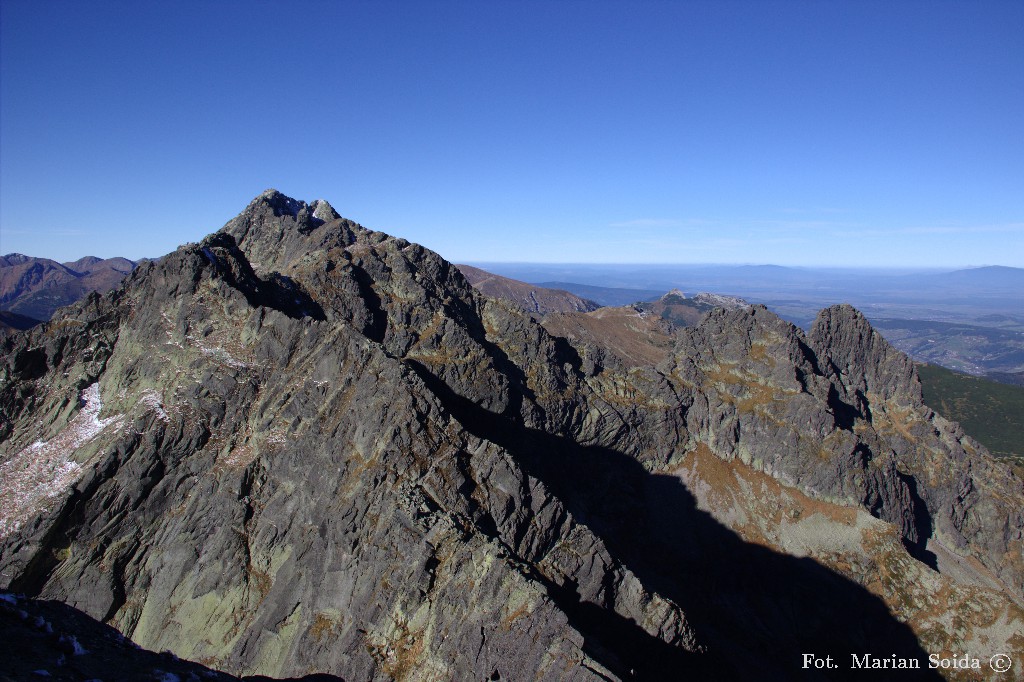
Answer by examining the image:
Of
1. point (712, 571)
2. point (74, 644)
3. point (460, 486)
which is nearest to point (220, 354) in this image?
point (460, 486)

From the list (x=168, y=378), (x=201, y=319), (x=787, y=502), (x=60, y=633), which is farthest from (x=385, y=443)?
(x=787, y=502)

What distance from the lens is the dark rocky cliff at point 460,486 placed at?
43.4 m

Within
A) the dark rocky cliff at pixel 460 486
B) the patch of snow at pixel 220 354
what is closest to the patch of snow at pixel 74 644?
the dark rocky cliff at pixel 460 486

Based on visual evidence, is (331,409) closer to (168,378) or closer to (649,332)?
(168,378)

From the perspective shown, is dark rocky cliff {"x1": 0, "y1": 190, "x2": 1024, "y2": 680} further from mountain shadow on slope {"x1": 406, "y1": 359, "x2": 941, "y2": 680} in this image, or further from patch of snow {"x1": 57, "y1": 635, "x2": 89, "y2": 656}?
patch of snow {"x1": 57, "y1": 635, "x2": 89, "y2": 656}

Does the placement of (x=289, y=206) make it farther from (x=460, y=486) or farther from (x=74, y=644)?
(x=74, y=644)

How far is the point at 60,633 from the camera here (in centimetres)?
2891

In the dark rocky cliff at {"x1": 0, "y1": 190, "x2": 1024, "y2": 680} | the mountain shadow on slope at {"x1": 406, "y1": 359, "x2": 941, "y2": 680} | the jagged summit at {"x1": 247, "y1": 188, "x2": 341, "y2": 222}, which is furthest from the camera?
the jagged summit at {"x1": 247, "y1": 188, "x2": 341, "y2": 222}

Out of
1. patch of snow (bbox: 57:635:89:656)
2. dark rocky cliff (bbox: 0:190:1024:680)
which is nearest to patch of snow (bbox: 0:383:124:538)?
dark rocky cliff (bbox: 0:190:1024:680)

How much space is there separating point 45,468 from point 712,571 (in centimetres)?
9221

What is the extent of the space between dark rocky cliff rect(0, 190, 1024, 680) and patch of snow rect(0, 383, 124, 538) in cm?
33

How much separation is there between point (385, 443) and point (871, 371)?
119m

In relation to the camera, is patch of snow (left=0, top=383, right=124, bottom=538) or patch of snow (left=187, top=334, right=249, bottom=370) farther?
patch of snow (left=187, top=334, right=249, bottom=370)

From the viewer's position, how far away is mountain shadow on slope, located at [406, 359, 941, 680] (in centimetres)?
7319
